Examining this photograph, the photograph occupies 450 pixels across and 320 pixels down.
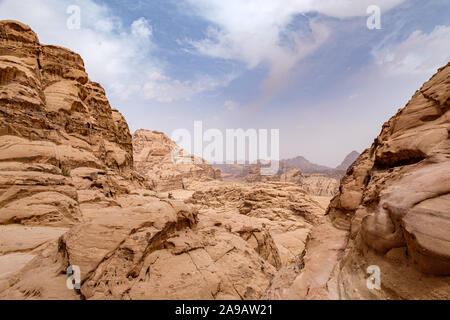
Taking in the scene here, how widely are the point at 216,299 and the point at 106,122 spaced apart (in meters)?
20.5

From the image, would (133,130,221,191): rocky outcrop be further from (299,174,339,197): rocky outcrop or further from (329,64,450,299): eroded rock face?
(329,64,450,299): eroded rock face

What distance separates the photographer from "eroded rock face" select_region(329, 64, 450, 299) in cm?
250

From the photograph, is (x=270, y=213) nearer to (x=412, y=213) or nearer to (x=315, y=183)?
(x=412, y=213)

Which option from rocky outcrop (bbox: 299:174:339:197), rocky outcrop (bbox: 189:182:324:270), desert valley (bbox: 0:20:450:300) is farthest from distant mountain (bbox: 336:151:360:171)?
desert valley (bbox: 0:20:450:300)

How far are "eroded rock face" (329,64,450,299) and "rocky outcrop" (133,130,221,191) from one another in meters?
47.3

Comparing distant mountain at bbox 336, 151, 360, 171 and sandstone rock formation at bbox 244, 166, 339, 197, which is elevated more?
distant mountain at bbox 336, 151, 360, 171

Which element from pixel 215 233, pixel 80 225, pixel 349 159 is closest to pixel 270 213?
pixel 215 233

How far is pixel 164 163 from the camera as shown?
5516 cm

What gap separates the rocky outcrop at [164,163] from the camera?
49.2 meters

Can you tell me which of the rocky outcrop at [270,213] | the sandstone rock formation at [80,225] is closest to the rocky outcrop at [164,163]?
the rocky outcrop at [270,213]

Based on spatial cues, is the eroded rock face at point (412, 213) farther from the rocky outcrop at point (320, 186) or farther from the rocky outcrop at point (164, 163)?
the rocky outcrop at point (164, 163)

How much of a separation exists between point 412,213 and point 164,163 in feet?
186

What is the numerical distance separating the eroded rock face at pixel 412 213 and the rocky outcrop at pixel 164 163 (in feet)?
155
